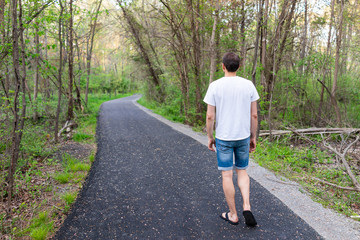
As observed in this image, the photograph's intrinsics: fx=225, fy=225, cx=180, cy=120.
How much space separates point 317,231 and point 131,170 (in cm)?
345

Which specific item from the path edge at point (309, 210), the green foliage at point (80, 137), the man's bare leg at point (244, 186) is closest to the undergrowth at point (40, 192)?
the green foliage at point (80, 137)

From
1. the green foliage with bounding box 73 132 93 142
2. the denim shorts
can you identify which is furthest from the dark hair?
the green foliage with bounding box 73 132 93 142

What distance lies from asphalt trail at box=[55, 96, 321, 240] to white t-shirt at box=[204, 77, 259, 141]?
45.7 inches

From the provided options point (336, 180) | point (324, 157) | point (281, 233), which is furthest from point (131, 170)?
point (324, 157)

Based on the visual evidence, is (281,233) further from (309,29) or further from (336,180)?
(309,29)

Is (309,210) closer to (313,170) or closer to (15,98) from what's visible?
(313,170)

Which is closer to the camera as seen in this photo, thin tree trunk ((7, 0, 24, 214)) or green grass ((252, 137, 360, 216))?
thin tree trunk ((7, 0, 24, 214))

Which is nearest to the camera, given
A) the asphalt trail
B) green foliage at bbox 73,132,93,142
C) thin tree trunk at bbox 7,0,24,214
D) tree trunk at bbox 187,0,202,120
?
the asphalt trail

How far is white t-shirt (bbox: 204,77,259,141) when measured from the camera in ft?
8.38

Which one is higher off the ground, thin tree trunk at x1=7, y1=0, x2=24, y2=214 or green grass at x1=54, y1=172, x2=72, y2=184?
thin tree trunk at x1=7, y1=0, x2=24, y2=214

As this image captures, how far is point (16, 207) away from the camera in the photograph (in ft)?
11.2

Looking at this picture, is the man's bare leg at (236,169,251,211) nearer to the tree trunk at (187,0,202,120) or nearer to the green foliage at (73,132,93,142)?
the green foliage at (73,132,93,142)

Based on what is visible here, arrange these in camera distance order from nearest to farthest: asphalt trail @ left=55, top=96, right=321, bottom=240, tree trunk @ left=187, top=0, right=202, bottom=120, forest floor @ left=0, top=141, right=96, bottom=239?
asphalt trail @ left=55, top=96, right=321, bottom=240 → forest floor @ left=0, top=141, right=96, bottom=239 → tree trunk @ left=187, top=0, right=202, bottom=120

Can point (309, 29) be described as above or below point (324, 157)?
above
